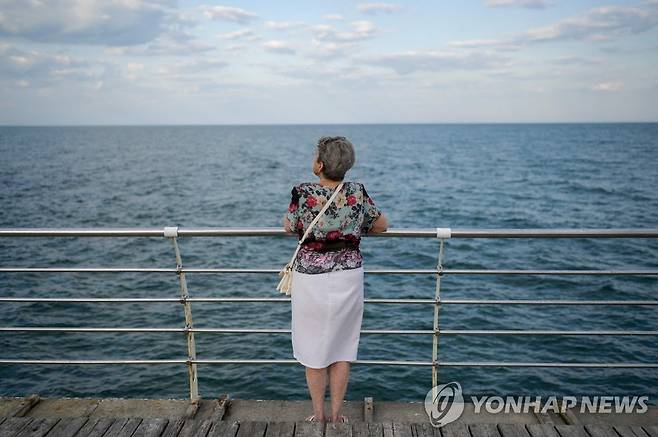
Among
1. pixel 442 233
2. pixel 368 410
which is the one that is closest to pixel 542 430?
pixel 368 410

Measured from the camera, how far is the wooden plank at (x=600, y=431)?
2.78 meters

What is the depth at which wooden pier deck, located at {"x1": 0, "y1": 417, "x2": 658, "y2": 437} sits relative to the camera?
278 centimetres

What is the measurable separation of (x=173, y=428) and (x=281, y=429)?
1.94 feet

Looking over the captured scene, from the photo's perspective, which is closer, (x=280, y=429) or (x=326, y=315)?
(x=280, y=429)

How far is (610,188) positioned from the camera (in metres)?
35.1

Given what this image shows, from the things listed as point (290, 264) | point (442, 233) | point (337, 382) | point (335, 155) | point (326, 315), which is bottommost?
point (337, 382)

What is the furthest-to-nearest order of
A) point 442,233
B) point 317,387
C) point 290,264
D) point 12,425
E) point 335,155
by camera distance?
point 442,233 → point 317,387 → point 290,264 → point 12,425 → point 335,155

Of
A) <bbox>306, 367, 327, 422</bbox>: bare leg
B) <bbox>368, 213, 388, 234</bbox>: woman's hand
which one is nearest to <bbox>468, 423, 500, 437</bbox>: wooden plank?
<bbox>306, 367, 327, 422</bbox>: bare leg

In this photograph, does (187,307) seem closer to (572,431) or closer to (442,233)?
(442,233)

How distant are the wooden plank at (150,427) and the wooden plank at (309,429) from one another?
74 centimetres

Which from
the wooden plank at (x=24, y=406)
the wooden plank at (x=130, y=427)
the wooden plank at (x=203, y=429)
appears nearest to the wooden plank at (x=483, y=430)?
the wooden plank at (x=203, y=429)

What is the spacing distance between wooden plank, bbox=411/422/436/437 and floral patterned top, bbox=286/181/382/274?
0.94 metres

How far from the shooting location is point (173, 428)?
2.84 m

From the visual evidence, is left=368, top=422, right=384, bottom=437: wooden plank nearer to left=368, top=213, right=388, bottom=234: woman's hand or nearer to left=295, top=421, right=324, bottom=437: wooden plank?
left=295, top=421, right=324, bottom=437: wooden plank
